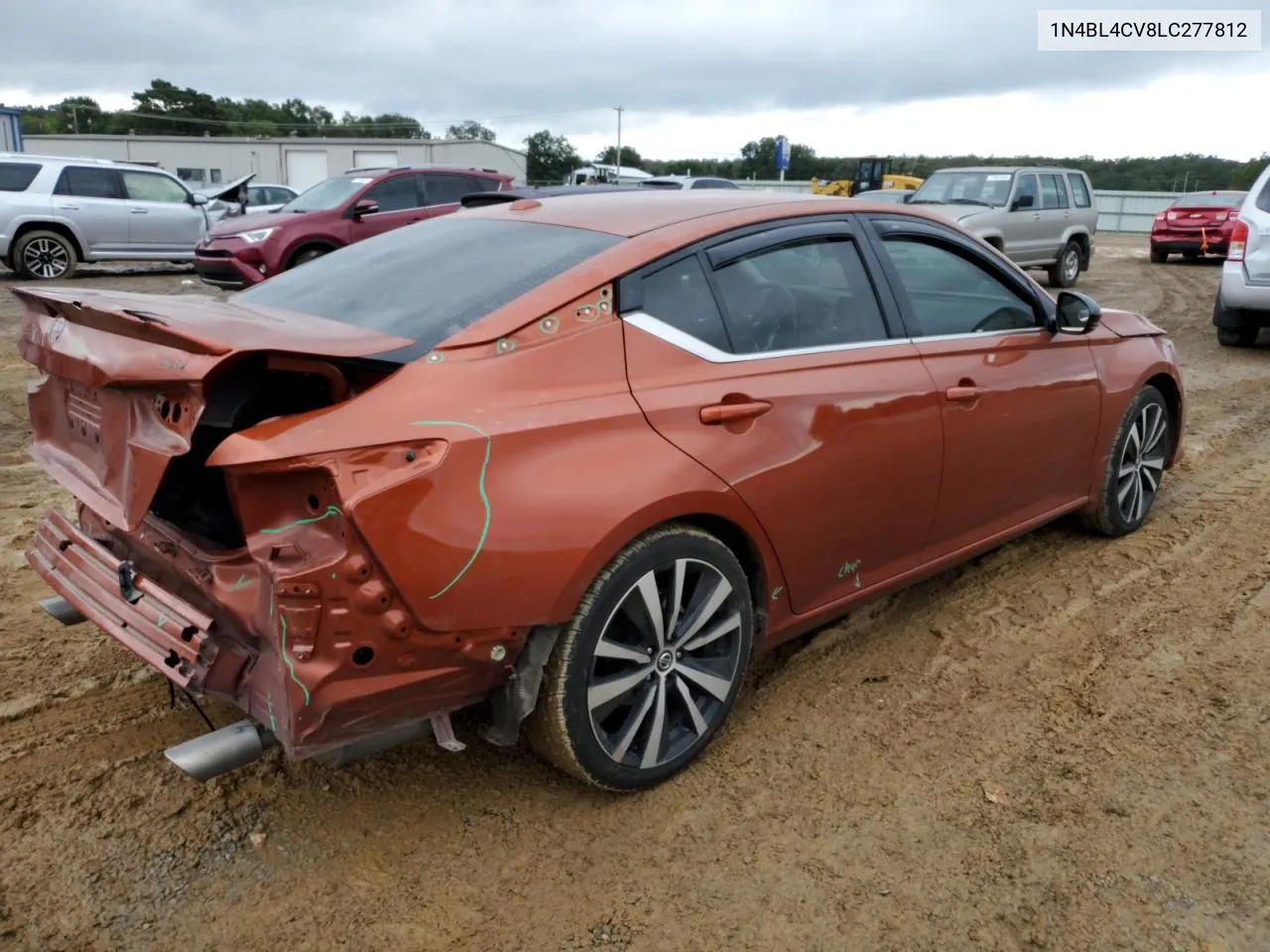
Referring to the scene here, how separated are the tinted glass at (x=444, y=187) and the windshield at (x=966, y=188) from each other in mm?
6231

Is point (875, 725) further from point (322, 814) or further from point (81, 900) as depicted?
point (81, 900)

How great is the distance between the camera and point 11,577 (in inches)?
165

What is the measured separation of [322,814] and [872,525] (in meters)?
1.89

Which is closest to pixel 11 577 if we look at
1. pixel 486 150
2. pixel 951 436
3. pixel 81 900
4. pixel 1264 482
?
pixel 81 900

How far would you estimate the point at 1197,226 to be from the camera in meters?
19.3

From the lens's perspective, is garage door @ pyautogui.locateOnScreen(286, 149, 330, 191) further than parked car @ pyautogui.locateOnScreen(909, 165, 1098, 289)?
Yes

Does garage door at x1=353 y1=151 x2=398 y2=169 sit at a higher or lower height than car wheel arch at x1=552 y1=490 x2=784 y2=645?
higher

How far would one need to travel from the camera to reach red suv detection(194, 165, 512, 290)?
1202 centimetres

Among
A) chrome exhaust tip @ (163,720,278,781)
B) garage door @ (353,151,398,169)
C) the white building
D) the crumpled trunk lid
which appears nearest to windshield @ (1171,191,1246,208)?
the crumpled trunk lid

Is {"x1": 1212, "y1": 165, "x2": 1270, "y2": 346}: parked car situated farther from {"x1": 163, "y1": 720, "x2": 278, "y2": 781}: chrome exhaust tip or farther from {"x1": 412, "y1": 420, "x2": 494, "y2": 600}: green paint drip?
{"x1": 163, "y1": 720, "x2": 278, "y2": 781}: chrome exhaust tip

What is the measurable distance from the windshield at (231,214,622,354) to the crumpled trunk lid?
13cm

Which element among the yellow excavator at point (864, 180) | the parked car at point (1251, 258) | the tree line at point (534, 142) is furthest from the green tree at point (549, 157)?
the parked car at point (1251, 258)

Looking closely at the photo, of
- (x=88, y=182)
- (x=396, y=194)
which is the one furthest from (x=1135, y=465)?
(x=88, y=182)

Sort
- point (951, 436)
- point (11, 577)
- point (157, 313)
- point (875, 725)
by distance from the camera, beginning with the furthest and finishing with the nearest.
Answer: point (11, 577) < point (951, 436) < point (875, 725) < point (157, 313)
